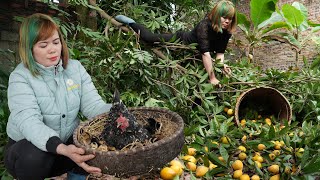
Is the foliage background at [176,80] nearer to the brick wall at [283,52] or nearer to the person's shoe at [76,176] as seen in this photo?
the person's shoe at [76,176]

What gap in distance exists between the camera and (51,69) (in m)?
1.25

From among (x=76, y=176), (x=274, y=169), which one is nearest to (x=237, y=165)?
(x=274, y=169)

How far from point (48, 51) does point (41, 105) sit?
0.23m

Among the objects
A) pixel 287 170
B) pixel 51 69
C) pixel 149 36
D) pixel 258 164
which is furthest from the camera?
pixel 149 36

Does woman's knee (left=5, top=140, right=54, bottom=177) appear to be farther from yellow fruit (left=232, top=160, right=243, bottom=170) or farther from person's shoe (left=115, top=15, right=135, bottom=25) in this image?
person's shoe (left=115, top=15, right=135, bottom=25)

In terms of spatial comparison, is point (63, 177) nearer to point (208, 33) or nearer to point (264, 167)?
point (264, 167)

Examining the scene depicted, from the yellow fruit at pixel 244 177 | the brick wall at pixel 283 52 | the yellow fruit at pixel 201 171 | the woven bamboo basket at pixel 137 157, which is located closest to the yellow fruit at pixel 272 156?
the yellow fruit at pixel 244 177

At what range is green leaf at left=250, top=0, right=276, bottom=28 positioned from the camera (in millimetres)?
3836

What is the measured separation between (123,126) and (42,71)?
43 cm

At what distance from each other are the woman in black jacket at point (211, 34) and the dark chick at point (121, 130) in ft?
4.32

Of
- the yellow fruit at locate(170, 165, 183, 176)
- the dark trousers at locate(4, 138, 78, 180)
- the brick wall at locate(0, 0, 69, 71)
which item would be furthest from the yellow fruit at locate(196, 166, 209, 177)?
the brick wall at locate(0, 0, 69, 71)

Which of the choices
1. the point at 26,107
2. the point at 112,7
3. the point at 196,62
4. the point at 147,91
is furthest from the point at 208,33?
the point at 26,107

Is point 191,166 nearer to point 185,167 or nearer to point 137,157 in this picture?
point 185,167

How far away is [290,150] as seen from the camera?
1581mm
